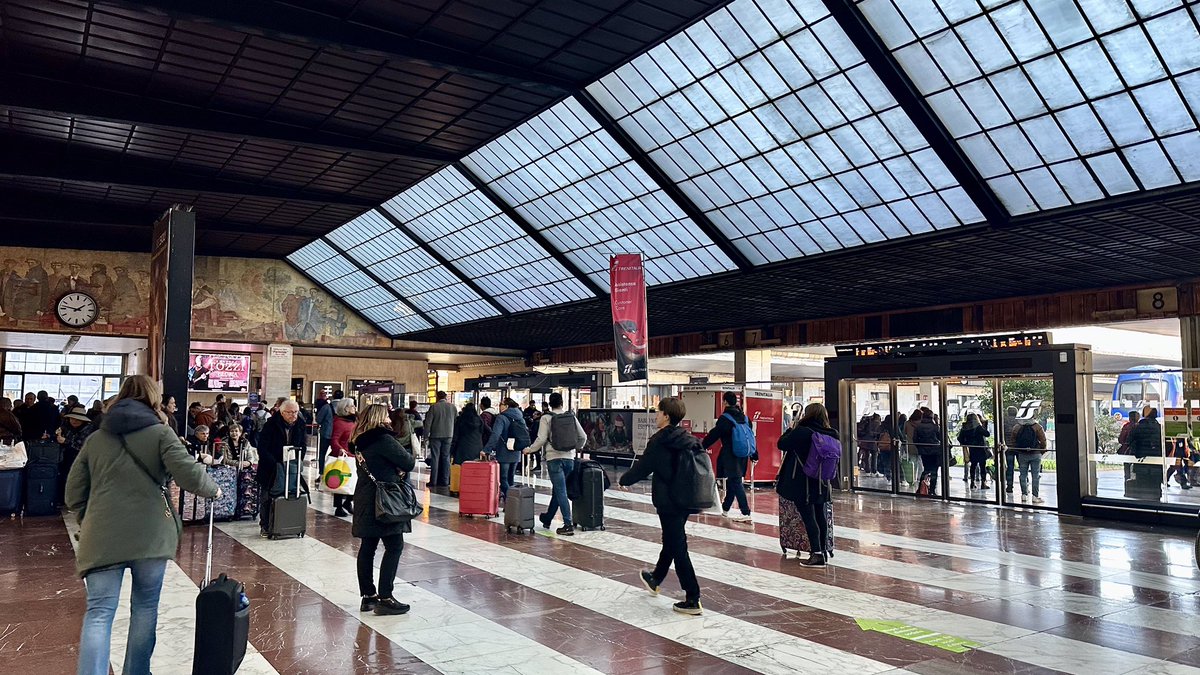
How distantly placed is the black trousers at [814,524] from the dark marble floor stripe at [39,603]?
6.39 metres

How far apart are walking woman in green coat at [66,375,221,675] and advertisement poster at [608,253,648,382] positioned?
8.06 metres

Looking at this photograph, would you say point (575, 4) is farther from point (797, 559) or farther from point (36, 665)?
point (36, 665)

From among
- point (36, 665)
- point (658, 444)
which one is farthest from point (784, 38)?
point (36, 665)

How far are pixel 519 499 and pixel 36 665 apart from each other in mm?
6053

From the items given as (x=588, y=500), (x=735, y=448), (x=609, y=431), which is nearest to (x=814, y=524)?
(x=588, y=500)

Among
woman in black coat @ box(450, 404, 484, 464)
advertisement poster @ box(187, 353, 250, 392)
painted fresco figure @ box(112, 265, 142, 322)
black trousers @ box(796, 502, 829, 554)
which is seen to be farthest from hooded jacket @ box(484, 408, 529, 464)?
advertisement poster @ box(187, 353, 250, 392)

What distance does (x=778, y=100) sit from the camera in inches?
603

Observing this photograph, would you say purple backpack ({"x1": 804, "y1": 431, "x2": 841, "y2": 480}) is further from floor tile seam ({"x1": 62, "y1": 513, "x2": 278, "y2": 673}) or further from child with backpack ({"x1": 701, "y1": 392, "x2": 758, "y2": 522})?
floor tile seam ({"x1": 62, "y1": 513, "x2": 278, "y2": 673})

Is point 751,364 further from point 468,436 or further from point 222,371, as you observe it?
point 222,371

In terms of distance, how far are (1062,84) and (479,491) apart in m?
10.2

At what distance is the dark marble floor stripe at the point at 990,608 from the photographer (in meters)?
6.11

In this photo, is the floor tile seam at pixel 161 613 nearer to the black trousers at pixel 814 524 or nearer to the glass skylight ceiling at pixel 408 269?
the black trousers at pixel 814 524

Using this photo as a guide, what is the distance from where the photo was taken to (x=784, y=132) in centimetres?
1609

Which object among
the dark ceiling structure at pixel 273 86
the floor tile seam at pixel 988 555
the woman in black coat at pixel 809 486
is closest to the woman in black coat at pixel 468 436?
the floor tile seam at pixel 988 555
